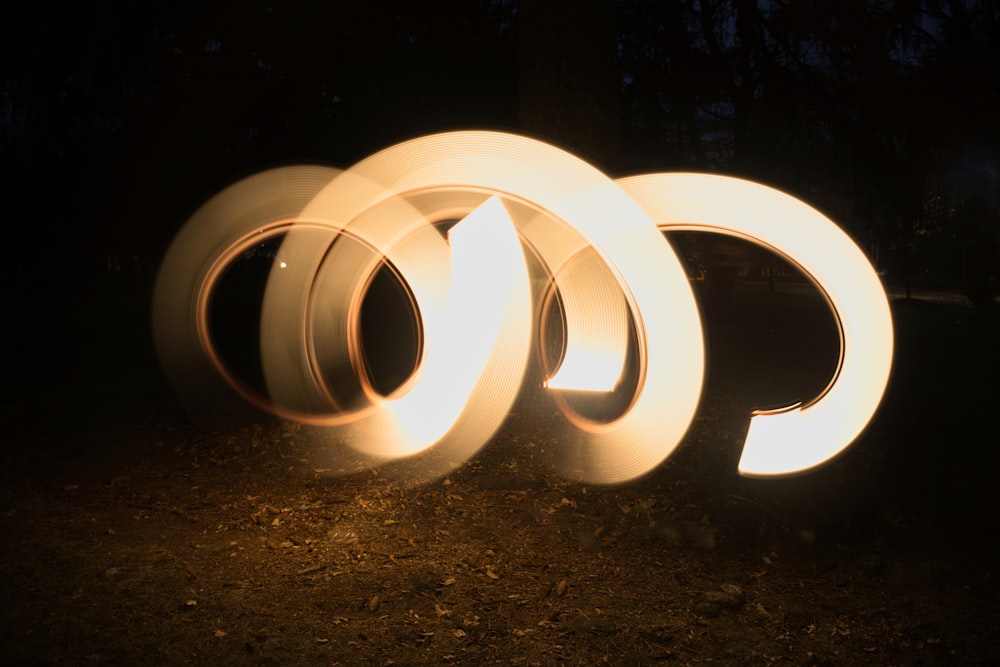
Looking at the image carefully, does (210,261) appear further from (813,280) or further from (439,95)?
(813,280)

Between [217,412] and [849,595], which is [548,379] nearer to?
[849,595]

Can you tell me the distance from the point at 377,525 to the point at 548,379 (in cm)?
221

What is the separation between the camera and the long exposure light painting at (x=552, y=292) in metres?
5.47

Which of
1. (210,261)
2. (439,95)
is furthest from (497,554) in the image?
(439,95)

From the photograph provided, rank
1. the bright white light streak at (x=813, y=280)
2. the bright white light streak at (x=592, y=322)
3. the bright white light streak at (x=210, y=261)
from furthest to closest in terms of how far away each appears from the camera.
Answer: the bright white light streak at (x=210, y=261)
the bright white light streak at (x=592, y=322)
the bright white light streak at (x=813, y=280)

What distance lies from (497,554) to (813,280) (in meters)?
3.05

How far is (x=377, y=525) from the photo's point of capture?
4867 millimetres

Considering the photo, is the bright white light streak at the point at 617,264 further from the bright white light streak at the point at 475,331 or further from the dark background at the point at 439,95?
the dark background at the point at 439,95

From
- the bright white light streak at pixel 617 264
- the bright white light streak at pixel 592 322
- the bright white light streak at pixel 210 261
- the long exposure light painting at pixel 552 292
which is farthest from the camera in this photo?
the bright white light streak at pixel 210 261

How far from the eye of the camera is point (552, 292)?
21.8ft

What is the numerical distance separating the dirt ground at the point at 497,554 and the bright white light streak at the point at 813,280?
9.8 inches

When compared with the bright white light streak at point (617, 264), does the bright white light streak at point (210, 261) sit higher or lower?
higher

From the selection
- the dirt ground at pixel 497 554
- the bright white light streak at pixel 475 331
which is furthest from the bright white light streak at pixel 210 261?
the bright white light streak at pixel 475 331

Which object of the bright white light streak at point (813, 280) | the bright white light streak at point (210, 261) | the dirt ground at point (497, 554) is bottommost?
the dirt ground at point (497, 554)
